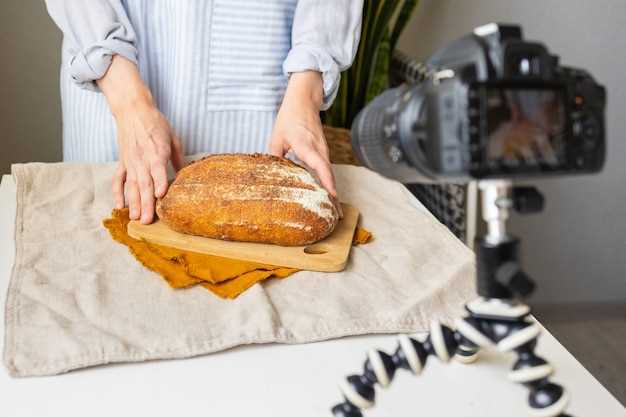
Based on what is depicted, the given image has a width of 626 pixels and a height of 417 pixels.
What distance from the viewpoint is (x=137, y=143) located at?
115 cm

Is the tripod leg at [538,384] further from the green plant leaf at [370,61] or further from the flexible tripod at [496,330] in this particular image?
the green plant leaf at [370,61]

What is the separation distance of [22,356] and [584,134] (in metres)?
0.56

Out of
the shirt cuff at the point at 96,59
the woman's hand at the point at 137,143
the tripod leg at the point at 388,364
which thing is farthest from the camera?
the shirt cuff at the point at 96,59

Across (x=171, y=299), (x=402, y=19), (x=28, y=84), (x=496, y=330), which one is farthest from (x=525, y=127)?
(x=28, y=84)

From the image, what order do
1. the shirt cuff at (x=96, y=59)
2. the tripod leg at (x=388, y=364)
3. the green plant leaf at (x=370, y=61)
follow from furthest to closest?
the green plant leaf at (x=370, y=61) → the shirt cuff at (x=96, y=59) → the tripod leg at (x=388, y=364)

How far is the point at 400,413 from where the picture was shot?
69cm

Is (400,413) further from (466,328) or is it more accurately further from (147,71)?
(147,71)

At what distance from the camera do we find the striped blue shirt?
130cm

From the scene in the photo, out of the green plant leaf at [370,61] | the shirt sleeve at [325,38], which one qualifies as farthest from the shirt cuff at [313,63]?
the green plant leaf at [370,61]

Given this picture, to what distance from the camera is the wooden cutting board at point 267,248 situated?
37.7 inches

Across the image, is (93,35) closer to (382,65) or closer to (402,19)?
(382,65)

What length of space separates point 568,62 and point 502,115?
6.88 ft

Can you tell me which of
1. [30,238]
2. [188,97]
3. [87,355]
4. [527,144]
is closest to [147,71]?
[188,97]

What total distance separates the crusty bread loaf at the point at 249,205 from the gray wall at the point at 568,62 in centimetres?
135
